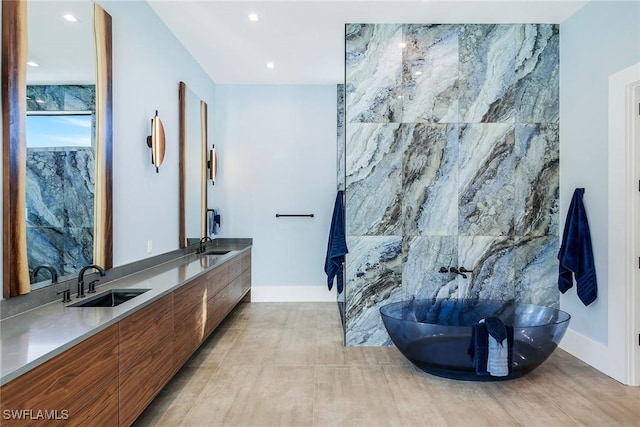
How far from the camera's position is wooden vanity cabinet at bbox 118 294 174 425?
2006 mm

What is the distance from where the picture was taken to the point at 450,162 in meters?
3.85

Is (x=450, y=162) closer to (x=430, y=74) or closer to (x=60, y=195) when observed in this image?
(x=430, y=74)

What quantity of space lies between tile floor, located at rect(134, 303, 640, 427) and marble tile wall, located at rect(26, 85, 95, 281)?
1118 millimetres

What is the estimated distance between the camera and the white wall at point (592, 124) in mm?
3080

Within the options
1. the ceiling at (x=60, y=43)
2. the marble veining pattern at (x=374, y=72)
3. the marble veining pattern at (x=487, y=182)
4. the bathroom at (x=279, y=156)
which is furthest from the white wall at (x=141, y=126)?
the marble veining pattern at (x=487, y=182)

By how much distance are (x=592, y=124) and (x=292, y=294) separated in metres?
4.00

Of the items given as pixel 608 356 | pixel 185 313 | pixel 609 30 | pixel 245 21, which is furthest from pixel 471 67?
pixel 185 313

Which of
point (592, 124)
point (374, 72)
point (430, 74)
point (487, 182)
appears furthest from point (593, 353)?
point (374, 72)

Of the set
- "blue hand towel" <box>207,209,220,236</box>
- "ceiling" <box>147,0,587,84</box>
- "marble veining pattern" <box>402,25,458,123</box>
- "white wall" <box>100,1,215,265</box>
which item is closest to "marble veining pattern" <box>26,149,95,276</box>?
"white wall" <box>100,1,215,265</box>

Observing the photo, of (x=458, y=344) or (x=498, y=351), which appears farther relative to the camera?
(x=458, y=344)

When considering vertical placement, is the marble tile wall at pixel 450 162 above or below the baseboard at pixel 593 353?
above

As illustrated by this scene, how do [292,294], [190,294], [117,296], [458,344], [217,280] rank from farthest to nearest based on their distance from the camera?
[292,294]
[217,280]
[190,294]
[458,344]
[117,296]

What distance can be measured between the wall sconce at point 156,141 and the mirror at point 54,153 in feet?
2.16

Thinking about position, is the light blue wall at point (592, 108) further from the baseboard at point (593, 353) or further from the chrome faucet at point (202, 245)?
the chrome faucet at point (202, 245)
